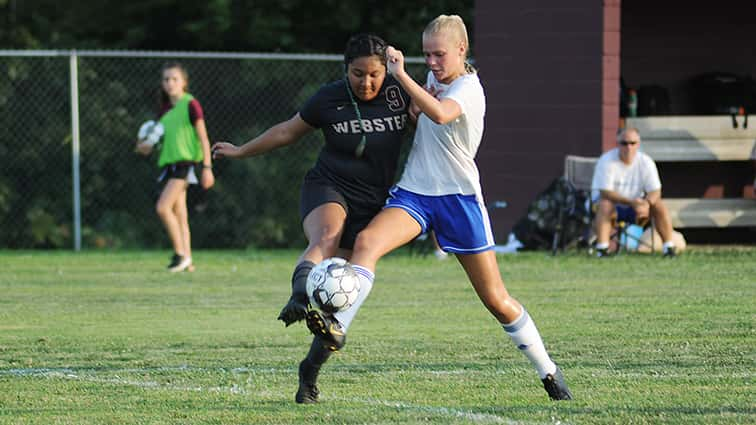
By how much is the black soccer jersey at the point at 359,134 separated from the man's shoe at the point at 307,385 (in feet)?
3.01

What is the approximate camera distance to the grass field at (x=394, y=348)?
6.77m

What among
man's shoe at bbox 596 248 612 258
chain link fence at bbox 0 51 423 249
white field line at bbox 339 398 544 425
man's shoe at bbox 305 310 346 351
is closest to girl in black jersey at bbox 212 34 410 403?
man's shoe at bbox 305 310 346 351

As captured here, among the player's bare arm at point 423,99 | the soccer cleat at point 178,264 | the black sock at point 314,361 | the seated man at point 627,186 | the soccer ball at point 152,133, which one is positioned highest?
the player's bare arm at point 423,99

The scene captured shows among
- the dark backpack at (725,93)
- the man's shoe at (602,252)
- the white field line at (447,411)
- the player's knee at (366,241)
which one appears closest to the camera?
the white field line at (447,411)

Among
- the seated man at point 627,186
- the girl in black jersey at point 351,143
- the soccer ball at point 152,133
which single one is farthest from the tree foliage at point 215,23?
the girl in black jersey at point 351,143

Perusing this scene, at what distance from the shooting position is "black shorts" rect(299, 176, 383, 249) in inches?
284

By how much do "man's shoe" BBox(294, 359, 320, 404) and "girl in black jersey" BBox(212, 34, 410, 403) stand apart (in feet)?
1.88

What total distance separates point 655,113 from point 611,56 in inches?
68.2

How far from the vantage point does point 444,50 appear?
6.89 m

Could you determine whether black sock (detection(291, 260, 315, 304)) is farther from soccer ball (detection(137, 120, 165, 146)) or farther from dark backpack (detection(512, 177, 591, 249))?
dark backpack (detection(512, 177, 591, 249))

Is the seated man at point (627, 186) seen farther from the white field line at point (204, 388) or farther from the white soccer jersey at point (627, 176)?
the white field line at point (204, 388)

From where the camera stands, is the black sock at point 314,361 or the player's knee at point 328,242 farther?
the player's knee at point 328,242

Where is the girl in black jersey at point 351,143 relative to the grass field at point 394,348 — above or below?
above

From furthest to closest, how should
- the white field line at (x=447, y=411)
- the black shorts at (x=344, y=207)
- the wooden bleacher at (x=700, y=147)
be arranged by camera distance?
the wooden bleacher at (x=700, y=147) → the black shorts at (x=344, y=207) → the white field line at (x=447, y=411)
